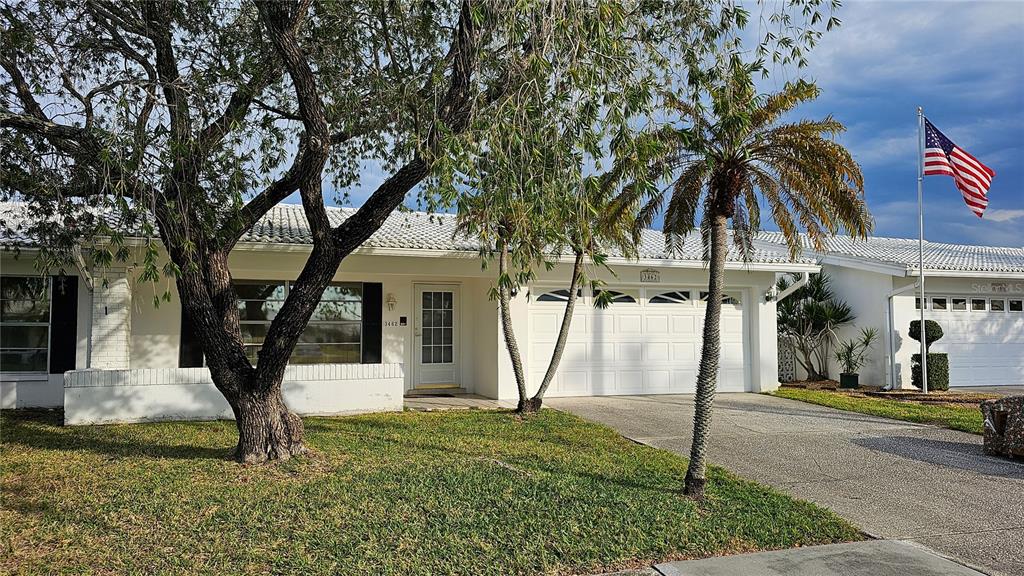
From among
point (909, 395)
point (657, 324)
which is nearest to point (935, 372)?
point (909, 395)

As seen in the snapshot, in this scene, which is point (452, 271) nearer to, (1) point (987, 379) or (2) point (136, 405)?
(2) point (136, 405)

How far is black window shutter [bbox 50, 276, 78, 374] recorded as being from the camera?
11.0 metres

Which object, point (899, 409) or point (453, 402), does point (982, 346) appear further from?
point (453, 402)

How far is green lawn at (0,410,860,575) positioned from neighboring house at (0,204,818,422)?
2475 mm

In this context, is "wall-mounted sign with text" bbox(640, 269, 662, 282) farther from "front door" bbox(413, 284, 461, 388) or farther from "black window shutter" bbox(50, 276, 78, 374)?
"black window shutter" bbox(50, 276, 78, 374)

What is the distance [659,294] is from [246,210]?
359 inches

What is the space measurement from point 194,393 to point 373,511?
612cm

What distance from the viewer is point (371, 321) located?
42.5 ft

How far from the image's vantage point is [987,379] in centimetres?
1708

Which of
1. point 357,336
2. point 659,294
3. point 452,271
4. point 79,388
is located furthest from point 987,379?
point 79,388

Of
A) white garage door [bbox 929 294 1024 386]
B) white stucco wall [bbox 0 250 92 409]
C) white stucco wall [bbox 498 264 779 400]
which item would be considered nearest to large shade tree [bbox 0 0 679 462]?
white stucco wall [bbox 0 250 92 409]

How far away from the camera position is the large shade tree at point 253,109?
18.9 feet

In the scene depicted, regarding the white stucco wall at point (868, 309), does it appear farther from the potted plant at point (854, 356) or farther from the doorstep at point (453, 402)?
the doorstep at point (453, 402)

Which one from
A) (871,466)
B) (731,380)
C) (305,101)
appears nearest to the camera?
(305,101)
